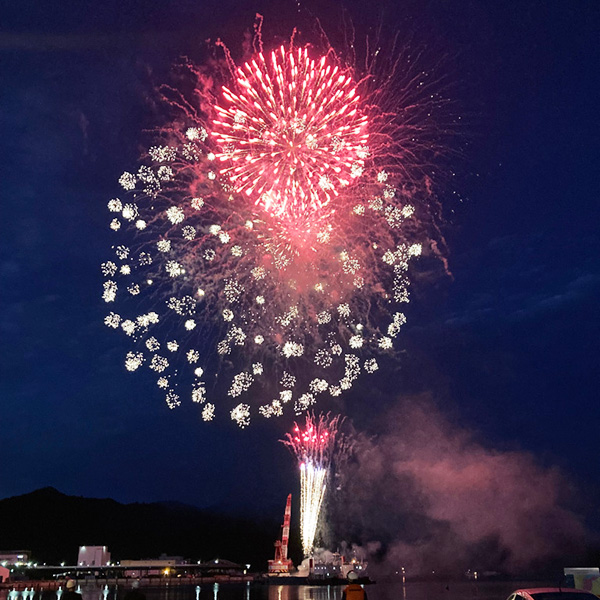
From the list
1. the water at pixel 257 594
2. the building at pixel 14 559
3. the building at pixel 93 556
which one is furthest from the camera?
the building at pixel 93 556

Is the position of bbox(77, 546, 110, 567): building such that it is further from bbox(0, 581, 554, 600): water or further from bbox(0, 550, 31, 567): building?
bbox(0, 581, 554, 600): water

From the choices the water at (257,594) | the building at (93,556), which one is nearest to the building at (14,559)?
the building at (93,556)

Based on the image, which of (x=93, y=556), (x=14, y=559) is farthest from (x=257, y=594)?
(x=14, y=559)

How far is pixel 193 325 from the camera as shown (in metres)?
27.7

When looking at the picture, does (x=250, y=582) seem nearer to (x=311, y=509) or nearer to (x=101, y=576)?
(x=101, y=576)

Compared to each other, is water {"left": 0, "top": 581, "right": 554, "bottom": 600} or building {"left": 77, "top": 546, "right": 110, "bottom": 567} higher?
building {"left": 77, "top": 546, "right": 110, "bottom": 567}

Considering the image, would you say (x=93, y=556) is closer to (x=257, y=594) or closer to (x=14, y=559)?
(x=14, y=559)

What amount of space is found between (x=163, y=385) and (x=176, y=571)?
125 meters

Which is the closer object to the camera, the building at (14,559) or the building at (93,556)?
the building at (14,559)

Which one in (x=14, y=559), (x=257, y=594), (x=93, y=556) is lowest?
(x=257, y=594)

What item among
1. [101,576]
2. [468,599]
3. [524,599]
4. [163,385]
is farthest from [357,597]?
[101,576]

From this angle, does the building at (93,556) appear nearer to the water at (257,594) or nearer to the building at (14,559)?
the building at (14,559)

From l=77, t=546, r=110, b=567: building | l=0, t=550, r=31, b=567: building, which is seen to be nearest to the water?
l=77, t=546, r=110, b=567: building

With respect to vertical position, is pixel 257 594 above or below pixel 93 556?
below
